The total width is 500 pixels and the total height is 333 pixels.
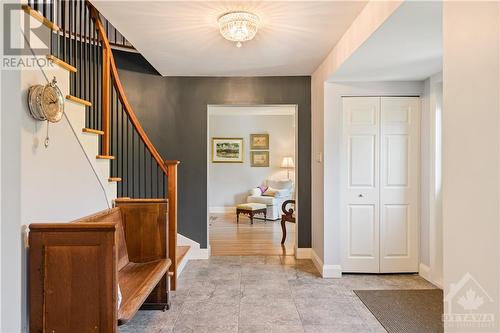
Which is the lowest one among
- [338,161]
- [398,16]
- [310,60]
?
[338,161]

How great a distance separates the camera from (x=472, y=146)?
128 centimetres

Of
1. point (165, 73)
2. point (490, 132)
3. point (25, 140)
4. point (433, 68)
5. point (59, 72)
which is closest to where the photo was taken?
point (490, 132)

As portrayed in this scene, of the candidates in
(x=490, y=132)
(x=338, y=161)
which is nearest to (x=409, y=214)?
(x=338, y=161)

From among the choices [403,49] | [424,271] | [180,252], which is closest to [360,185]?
[424,271]

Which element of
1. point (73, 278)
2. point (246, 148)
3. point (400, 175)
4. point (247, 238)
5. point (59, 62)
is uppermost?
point (59, 62)

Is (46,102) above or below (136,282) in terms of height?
above

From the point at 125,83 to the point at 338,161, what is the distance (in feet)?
9.64

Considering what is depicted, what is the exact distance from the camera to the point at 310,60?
355 centimetres

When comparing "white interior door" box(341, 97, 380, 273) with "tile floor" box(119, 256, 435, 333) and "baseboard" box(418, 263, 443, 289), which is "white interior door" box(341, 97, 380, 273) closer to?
"tile floor" box(119, 256, 435, 333)

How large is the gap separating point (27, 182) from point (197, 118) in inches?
106

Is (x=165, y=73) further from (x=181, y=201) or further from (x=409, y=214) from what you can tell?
(x=409, y=214)

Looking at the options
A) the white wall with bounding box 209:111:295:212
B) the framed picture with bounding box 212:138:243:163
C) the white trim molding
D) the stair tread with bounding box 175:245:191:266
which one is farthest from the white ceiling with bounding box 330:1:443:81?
the framed picture with bounding box 212:138:243:163

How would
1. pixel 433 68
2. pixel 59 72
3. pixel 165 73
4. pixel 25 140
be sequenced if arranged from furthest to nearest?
pixel 165 73 < pixel 433 68 < pixel 59 72 < pixel 25 140

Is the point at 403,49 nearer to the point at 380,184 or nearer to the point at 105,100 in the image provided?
the point at 380,184
